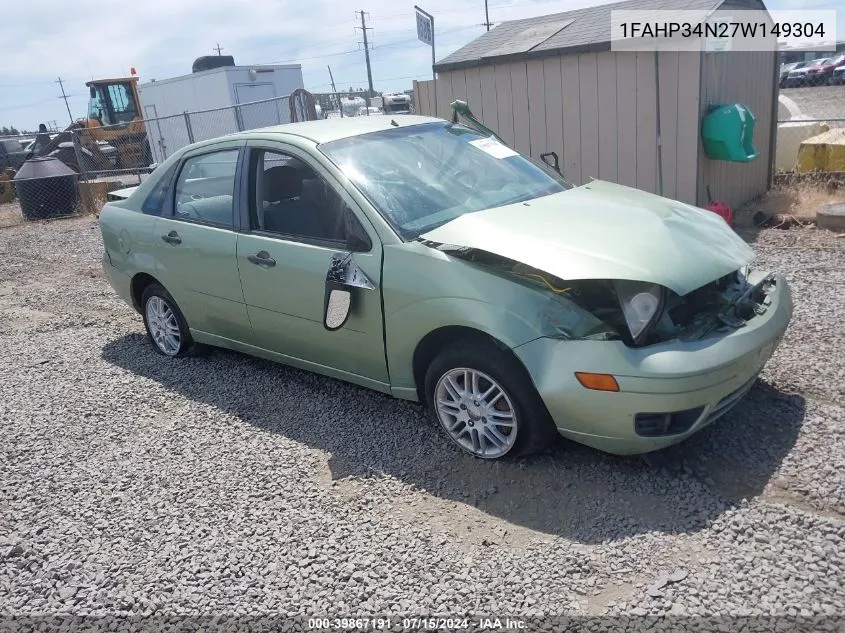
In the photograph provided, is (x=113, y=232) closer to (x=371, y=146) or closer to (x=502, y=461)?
(x=371, y=146)

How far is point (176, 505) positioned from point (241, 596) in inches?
33.2

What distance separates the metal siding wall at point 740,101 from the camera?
758 cm

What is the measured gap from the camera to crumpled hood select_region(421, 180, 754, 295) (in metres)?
3.04

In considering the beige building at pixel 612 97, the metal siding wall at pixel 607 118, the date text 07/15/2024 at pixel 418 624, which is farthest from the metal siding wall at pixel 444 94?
the date text 07/15/2024 at pixel 418 624

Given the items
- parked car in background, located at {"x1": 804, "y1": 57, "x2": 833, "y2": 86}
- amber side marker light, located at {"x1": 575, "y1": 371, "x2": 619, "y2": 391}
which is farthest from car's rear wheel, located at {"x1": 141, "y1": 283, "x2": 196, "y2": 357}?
parked car in background, located at {"x1": 804, "y1": 57, "x2": 833, "y2": 86}

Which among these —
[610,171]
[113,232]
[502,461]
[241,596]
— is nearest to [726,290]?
[502,461]

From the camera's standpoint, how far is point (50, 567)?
10.0 feet

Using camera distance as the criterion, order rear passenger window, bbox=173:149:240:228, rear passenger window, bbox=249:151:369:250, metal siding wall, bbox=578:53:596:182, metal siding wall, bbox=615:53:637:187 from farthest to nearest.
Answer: metal siding wall, bbox=578:53:596:182
metal siding wall, bbox=615:53:637:187
rear passenger window, bbox=173:149:240:228
rear passenger window, bbox=249:151:369:250

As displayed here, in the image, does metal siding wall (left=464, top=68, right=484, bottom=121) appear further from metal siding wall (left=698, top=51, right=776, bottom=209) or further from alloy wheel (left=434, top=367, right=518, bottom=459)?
alloy wheel (left=434, top=367, right=518, bottom=459)

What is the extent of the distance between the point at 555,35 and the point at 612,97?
125 cm

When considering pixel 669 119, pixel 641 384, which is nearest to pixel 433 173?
pixel 641 384

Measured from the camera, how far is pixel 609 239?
326 cm

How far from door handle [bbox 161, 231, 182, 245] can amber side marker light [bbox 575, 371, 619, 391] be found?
3005 mm

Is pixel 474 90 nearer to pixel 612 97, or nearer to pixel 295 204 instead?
pixel 612 97
